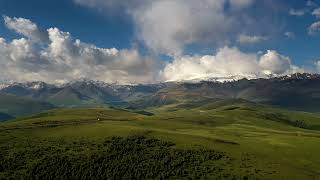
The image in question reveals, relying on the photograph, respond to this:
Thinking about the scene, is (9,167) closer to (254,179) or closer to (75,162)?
(75,162)

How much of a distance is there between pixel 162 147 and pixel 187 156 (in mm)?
11847

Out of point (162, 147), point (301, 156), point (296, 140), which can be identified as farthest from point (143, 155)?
point (296, 140)

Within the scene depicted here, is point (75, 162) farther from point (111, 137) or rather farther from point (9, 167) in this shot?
point (111, 137)

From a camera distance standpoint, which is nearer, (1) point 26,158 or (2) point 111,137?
(1) point 26,158

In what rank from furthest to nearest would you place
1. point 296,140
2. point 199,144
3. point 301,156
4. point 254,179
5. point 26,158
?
point 296,140, point 199,144, point 301,156, point 26,158, point 254,179

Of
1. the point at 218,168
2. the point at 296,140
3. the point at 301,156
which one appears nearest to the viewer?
the point at 218,168

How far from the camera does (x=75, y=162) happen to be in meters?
105

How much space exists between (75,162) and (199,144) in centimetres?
4036

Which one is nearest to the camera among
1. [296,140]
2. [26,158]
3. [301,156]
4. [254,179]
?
[254,179]

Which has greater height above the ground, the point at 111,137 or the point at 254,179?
the point at 111,137

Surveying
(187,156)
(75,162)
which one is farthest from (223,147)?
(75,162)

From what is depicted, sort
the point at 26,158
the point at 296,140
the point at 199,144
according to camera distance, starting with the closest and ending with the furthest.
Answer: the point at 26,158 → the point at 199,144 → the point at 296,140

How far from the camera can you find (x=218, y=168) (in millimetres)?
100250

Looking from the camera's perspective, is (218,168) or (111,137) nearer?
(218,168)
